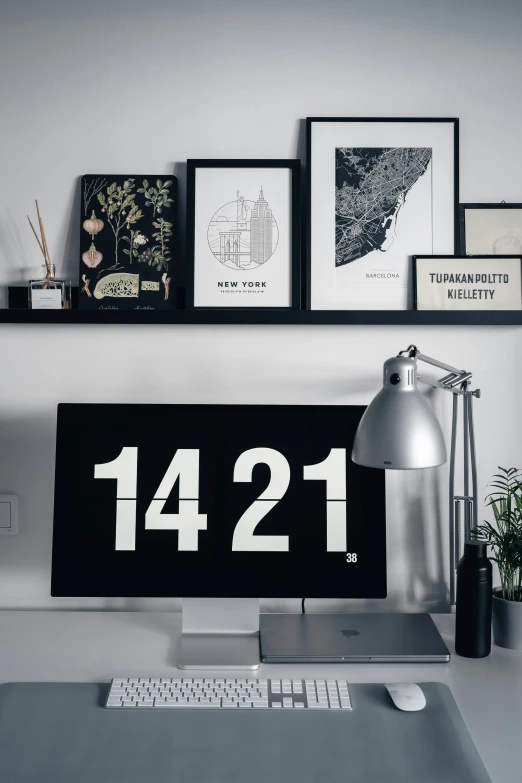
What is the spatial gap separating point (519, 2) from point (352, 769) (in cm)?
156

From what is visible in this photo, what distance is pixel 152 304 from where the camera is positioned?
1.51 meters

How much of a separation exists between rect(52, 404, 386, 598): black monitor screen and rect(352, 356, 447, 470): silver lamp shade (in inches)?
5.1

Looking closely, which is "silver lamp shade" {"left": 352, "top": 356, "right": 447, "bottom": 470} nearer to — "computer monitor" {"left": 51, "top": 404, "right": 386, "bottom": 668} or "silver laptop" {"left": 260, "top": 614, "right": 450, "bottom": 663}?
"computer monitor" {"left": 51, "top": 404, "right": 386, "bottom": 668}

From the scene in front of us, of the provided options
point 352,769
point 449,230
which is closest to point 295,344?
point 449,230

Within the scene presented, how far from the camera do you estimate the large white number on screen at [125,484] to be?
1308 millimetres

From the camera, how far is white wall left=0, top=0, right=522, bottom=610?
151 cm

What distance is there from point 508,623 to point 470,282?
0.71 m

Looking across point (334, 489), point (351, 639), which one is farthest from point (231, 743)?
point (334, 489)

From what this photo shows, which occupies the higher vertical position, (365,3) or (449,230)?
(365,3)

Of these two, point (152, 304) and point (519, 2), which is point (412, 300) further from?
point (519, 2)

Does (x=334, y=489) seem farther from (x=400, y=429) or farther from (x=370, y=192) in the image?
(x=370, y=192)

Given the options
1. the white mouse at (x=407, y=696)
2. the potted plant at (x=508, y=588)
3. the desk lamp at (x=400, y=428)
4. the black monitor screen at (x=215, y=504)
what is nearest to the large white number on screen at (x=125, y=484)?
the black monitor screen at (x=215, y=504)

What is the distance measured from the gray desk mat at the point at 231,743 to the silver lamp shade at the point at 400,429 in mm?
385

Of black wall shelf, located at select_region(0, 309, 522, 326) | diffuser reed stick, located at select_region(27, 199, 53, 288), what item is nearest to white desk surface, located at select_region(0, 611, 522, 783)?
black wall shelf, located at select_region(0, 309, 522, 326)
